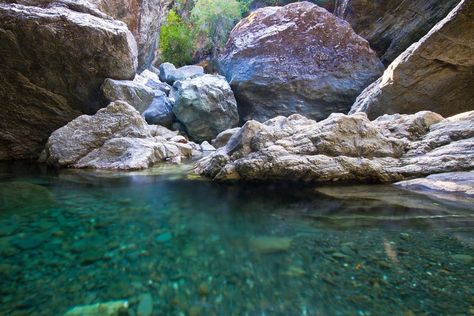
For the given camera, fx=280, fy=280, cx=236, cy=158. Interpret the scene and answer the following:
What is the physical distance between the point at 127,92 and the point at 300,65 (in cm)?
791

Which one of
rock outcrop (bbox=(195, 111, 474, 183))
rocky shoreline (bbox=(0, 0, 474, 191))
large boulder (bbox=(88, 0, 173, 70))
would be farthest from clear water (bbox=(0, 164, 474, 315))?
large boulder (bbox=(88, 0, 173, 70))

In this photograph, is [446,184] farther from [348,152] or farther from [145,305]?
[145,305]

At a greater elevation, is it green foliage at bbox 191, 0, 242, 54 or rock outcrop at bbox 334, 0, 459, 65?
green foliage at bbox 191, 0, 242, 54

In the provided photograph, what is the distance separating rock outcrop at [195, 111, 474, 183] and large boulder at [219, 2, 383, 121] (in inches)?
296

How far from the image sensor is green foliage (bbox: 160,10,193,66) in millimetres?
20953

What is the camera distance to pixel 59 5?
6668 millimetres

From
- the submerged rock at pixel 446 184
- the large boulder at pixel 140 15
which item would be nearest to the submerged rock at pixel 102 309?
the submerged rock at pixel 446 184

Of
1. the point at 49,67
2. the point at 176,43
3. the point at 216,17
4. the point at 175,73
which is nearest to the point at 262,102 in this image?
the point at 175,73

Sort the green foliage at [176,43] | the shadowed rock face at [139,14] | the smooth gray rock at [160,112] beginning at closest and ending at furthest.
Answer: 1. the shadowed rock face at [139,14]
2. the smooth gray rock at [160,112]
3. the green foliage at [176,43]

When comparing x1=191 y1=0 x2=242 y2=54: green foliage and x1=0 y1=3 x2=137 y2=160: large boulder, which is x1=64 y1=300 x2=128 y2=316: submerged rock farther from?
x1=191 y1=0 x2=242 y2=54: green foliage

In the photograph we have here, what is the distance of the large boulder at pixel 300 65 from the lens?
12.0 metres

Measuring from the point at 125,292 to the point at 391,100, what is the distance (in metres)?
8.00

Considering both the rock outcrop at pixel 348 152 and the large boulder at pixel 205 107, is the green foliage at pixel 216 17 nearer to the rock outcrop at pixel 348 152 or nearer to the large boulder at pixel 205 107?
the large boulder at pixel 205 107

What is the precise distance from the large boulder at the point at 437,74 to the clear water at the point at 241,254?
14.9ft
